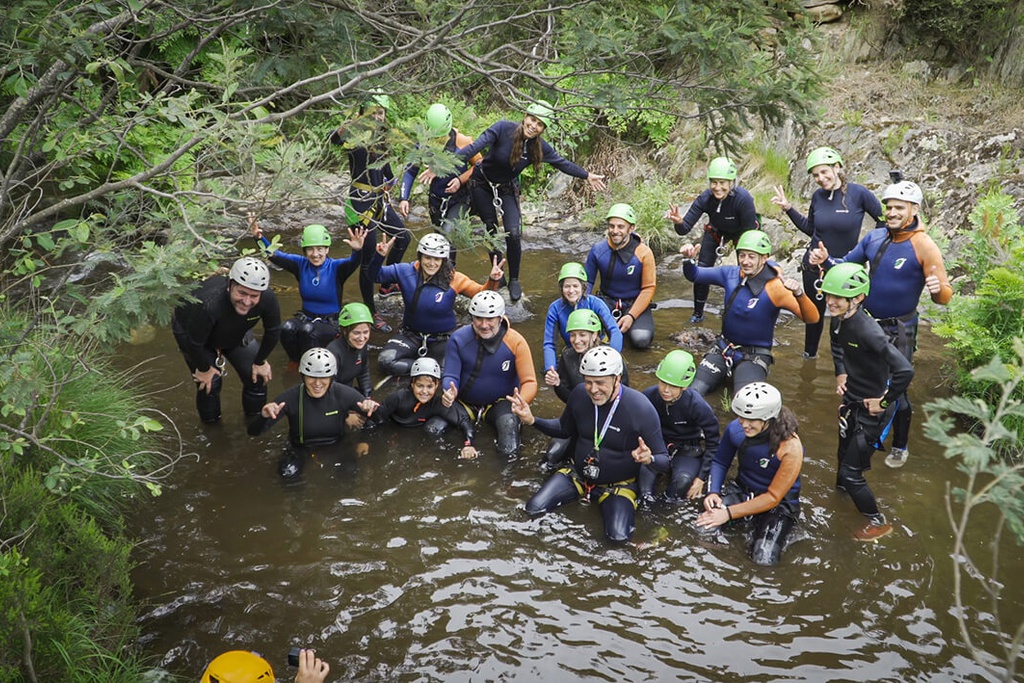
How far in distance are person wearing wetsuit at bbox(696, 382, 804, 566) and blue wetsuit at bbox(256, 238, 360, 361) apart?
194 inches

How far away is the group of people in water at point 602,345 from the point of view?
23.4 ft

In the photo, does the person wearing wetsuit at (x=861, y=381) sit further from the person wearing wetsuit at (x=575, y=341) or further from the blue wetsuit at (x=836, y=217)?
the blue wetsuit at (x=836, y=217)

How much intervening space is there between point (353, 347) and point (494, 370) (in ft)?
5.26

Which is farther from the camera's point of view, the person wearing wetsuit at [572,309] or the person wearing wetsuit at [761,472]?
the person wearing wetsuit at [572,309]

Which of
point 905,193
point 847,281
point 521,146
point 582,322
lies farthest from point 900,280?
point 521,146

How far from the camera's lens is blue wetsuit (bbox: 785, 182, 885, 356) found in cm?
982

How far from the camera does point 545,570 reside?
6.94m

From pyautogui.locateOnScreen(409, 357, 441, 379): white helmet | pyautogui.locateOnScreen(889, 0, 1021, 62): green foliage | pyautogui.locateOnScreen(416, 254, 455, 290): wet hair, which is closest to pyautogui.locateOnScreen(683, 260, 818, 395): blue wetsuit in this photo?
pyautogui.locateOnScreen(409, 357, 441, 379): white helmet

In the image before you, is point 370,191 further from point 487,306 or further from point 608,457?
point 608,457

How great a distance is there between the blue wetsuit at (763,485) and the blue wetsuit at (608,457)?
56cm

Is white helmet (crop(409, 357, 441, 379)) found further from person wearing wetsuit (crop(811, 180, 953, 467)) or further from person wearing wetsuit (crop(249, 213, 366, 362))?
person wearing wetsuit (crop(811, 180, 953, 467))

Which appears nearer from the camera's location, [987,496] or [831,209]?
[987,496]

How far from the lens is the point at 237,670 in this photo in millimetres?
4641

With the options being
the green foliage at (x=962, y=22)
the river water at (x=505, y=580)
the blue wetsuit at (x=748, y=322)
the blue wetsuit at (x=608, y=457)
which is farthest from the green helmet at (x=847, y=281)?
the green foliage at (x=962, y=22)
